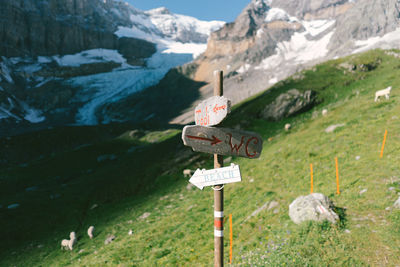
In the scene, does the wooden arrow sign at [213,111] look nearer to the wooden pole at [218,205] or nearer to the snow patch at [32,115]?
the wooden pole at [218,205]

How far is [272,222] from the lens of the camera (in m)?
11.0

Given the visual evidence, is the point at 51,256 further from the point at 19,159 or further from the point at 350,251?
the point at 19,159

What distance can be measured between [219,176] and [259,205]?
9.07 m

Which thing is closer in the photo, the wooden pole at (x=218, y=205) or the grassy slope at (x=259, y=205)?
the wooden pole at (x=218, y=205)

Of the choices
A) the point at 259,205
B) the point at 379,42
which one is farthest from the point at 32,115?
the point at 379,42

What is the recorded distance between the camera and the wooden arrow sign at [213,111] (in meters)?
5.49

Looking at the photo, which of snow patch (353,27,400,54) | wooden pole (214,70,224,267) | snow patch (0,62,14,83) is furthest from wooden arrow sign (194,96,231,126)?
snow patch (0,62,14,83)

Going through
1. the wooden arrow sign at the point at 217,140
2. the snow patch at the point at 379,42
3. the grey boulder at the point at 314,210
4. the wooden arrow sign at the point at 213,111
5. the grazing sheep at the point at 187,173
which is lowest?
the grazing sheep at the point at 187,173

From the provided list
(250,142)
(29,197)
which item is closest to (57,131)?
(29,197)

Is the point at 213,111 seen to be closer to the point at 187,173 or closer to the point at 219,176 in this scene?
the point at 219,176

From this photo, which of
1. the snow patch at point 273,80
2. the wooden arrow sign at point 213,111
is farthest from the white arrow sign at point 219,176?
the snow patch at point 273,80

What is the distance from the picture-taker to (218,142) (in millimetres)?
5719

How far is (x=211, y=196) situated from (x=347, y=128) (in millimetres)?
12433

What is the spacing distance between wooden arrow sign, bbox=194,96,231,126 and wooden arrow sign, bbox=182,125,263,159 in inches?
11.1
